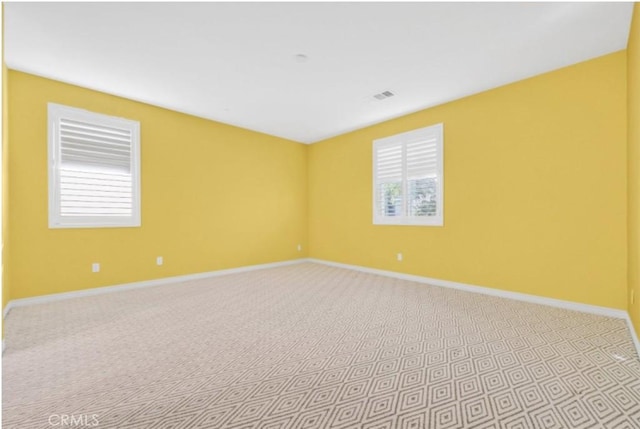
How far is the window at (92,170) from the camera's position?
364 centimetres

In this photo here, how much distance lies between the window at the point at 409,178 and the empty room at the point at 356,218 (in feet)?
0.12

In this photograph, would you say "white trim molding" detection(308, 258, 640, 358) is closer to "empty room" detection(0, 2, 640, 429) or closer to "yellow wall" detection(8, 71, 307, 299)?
"empty room" detection(0, 2, 640, 429)

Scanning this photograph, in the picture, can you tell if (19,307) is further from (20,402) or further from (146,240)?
(20,402)

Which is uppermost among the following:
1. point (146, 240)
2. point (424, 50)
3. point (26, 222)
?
point (424, 50)

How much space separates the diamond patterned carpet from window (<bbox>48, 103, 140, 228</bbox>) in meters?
1.20

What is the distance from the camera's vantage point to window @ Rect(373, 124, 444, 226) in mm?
4469

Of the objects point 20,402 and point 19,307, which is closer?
point 20,402

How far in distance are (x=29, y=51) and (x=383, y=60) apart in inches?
150

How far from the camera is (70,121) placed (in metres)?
3.75

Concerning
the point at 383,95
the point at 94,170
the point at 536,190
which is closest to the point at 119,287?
the point at 94,170

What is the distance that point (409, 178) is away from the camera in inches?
189

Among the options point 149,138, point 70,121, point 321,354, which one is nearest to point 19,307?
point 70,121

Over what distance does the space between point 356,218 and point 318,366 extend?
3.88 meters
